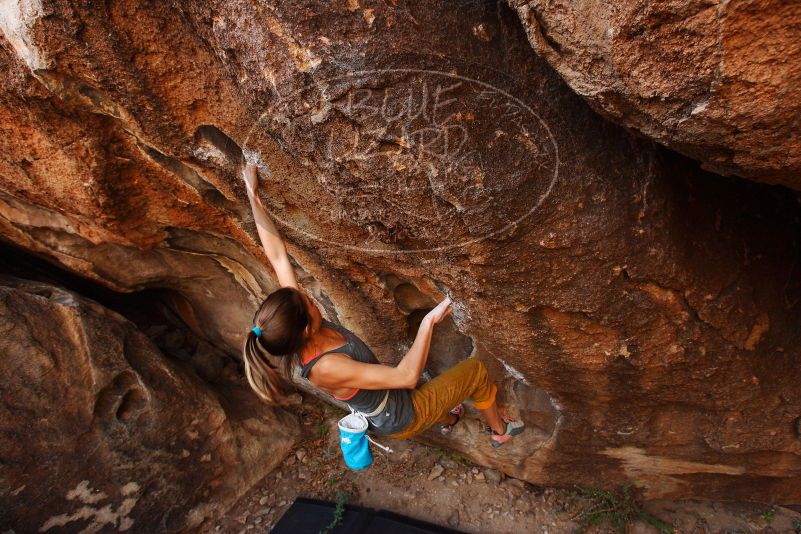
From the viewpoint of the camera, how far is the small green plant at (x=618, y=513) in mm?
2986

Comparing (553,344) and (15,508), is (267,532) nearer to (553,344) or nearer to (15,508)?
(15,508)

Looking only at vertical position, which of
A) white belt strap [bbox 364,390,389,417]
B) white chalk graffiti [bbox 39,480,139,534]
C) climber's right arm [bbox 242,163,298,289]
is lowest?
white chalk graffiti [bbox 39,480,139,534]

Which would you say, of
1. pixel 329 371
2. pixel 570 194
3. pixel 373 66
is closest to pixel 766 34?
pixel 570 194

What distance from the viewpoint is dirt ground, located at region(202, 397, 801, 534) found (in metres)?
3.02

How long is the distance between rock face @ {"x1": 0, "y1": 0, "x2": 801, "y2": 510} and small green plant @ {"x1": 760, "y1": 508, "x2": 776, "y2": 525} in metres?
0.23

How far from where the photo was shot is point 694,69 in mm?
1093

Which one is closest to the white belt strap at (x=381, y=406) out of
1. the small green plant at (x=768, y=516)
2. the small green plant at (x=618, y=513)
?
the small green plant at (x=618, y=513)

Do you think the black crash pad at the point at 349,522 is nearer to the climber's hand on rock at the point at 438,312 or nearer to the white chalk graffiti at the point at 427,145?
the climber's hand on rock at the point at 438,312

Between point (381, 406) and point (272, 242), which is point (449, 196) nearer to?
point (272, 242)

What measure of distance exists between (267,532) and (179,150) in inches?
100

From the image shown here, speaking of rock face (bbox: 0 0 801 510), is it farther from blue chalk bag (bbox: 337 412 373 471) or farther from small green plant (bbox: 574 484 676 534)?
blue chalk bag (bbox: 337 412 373 471)

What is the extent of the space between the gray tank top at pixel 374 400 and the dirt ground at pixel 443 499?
4.26 feet

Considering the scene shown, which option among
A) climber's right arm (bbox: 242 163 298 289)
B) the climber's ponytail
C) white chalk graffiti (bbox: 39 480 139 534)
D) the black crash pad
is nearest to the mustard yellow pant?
the climber's ponytail

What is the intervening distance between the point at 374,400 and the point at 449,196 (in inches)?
41.3
